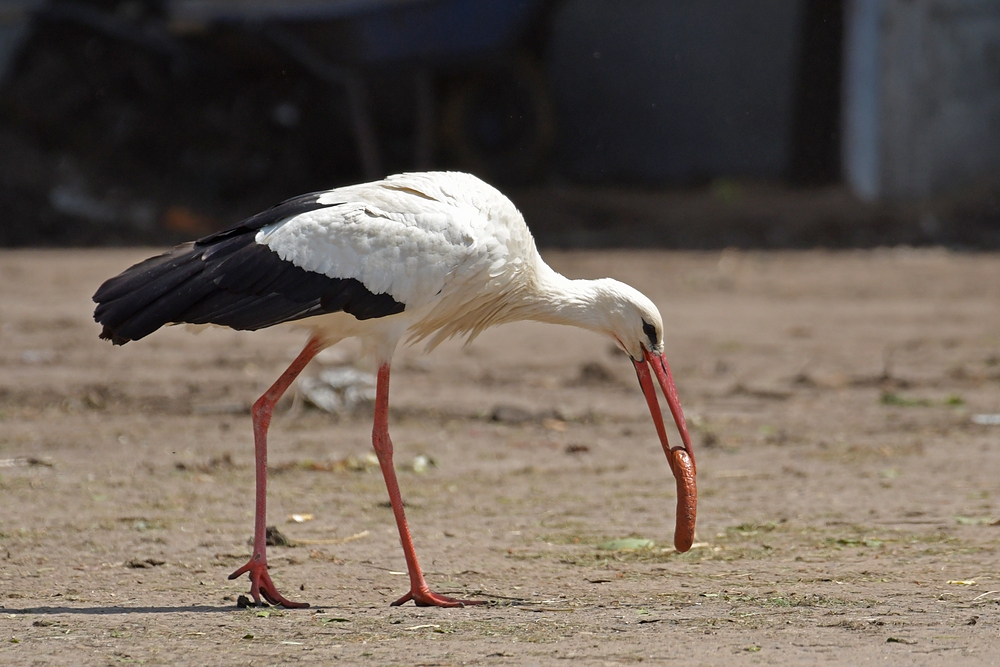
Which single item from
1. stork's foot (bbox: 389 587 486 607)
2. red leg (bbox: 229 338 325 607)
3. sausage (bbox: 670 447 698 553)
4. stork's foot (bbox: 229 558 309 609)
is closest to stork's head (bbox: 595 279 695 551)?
sausage (bbox: 670 447 698 553)

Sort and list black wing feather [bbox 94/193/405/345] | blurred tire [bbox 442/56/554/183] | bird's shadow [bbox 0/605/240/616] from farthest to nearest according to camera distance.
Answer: blurred tire [bbox 442/56/554/183]
black wing feather [bbox 94/193/405/345]
bird's shadow [bbox 0/605/240/616]

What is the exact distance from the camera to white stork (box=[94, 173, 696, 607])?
466cm

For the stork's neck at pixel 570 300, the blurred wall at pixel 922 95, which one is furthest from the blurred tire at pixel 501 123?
the stork's neck at pixel 570 300

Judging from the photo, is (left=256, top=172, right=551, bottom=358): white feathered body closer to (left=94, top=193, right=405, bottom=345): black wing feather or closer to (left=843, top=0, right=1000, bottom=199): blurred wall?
(left=94, top=193, right=405, bottom=345): black wing feather

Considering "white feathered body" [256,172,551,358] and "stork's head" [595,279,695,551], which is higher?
"white feathered body" [256,172,551,358]

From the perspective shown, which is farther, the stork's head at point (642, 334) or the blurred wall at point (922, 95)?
the blurred wall at point (922, 95)

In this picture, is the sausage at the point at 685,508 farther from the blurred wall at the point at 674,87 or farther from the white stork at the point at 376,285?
the blurred wall at the point at 674,87

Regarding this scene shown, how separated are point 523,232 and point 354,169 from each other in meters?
11.4

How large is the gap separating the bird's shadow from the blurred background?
9801 mm

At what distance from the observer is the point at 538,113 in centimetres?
1565

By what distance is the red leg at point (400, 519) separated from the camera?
4.47 meters

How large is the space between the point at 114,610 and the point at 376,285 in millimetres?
1426

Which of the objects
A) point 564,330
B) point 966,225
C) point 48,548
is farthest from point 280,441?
point 966,225

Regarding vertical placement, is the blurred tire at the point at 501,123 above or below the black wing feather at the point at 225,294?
above
